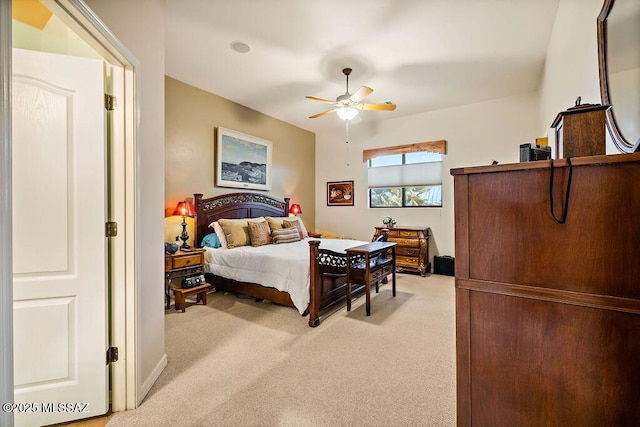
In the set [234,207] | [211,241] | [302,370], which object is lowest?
[302,370]

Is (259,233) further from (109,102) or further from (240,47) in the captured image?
(109,102)

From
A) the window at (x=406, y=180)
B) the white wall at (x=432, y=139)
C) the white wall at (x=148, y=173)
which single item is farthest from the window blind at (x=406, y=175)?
the white wall at (x=148, y=173)

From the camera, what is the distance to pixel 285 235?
15.2ft

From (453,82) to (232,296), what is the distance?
457cm

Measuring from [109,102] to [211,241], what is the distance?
2.76 metres

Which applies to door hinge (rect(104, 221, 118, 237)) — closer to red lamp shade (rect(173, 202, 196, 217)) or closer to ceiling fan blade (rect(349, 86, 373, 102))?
red lamp shade (rect(173, 202, 196, 217))

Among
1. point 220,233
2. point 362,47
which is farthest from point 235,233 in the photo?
point 362,47

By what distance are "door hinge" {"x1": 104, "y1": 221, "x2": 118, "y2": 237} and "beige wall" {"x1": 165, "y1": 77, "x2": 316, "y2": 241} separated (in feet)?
8.01

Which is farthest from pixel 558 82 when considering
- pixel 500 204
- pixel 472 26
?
pixel 500 204

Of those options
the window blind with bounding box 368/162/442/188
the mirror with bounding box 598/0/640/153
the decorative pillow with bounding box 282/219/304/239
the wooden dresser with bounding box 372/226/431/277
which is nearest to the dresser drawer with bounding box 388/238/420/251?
the wooden dresser with bounding box 372/226/431/277

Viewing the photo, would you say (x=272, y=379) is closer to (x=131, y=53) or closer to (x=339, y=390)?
(x=339, y=390)

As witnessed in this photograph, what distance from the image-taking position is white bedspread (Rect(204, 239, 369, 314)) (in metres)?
3.13

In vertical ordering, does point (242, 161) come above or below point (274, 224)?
above

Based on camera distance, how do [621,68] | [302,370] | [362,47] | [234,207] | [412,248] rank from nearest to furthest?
[621,68] < [302,370] < [362,47] < [234,207] < [412,248]
